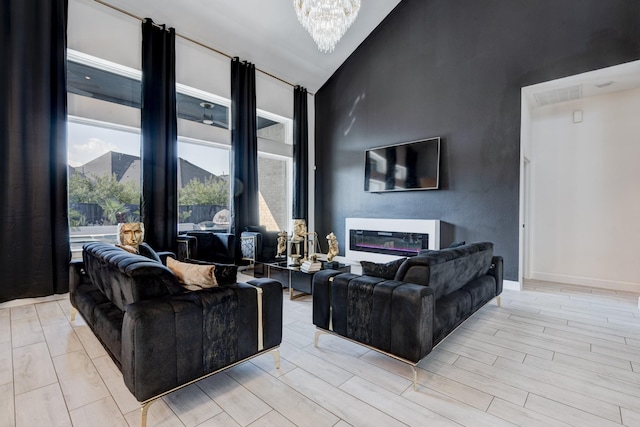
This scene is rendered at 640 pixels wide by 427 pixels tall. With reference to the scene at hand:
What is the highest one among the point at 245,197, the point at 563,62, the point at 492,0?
the point at 492,0

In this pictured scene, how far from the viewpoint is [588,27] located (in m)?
3.85

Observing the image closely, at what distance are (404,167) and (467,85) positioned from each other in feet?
5.31

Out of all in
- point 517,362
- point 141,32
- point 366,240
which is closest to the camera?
point 517,362

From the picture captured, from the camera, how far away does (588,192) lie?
4508mm

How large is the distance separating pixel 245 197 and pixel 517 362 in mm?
4585

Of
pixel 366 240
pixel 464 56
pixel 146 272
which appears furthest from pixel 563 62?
pixel 146 272

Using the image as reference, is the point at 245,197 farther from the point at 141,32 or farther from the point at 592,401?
the point at 592,401

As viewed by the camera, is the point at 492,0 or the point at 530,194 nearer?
the point at 492,0

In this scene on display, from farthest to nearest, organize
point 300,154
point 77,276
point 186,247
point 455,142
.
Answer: point 300,154 → point 455,142 → point 186,247 → point 77,276

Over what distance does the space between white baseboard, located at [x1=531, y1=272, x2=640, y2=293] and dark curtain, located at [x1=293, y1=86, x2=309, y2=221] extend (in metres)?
4.53

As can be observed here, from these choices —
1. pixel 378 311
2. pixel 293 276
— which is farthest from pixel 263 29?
pixel 378 311

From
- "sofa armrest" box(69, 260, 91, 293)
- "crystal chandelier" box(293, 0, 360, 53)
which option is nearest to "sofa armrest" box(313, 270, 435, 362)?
"sofa armrest" box(69, 260, 91, 293)

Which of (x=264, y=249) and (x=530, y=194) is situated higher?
(x=530, y=194)

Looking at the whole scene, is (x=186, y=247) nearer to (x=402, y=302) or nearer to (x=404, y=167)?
(x=402, y=302)
